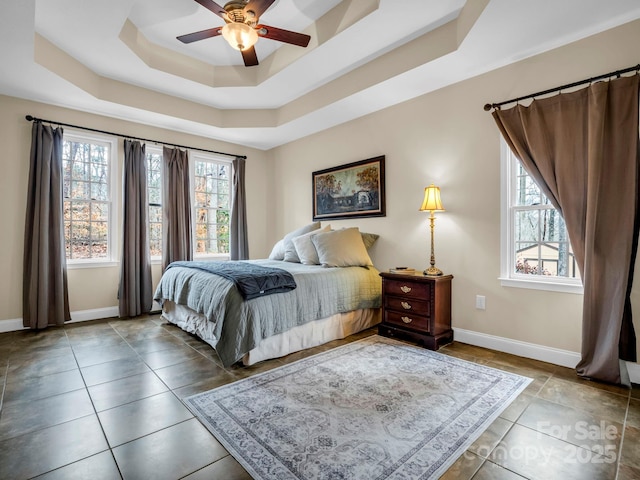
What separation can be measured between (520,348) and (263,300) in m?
2.28

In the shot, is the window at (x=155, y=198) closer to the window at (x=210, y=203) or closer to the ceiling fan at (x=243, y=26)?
the window at (x=210, y=203)

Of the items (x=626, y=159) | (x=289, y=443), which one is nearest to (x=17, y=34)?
(x=289, y=443)

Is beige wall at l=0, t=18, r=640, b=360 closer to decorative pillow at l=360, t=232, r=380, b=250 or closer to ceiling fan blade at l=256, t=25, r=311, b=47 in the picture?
decorative pillow at l=360, t=232, r=380, b=250

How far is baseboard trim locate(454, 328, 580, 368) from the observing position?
8.73 feet

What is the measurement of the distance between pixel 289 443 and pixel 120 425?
977 mm

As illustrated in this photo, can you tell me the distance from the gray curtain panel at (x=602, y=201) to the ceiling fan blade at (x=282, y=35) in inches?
81.2

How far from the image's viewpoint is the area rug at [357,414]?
5.10ft

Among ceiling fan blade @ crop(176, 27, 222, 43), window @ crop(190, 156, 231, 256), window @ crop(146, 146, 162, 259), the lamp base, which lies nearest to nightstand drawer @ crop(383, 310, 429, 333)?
the lamp base

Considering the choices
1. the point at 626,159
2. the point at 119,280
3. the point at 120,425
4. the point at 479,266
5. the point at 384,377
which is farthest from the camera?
the point at 119,280

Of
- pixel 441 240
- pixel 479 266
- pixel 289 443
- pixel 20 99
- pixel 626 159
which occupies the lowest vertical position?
pixel 289 443

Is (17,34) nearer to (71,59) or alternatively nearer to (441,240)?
(71,59)

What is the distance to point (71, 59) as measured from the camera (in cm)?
334

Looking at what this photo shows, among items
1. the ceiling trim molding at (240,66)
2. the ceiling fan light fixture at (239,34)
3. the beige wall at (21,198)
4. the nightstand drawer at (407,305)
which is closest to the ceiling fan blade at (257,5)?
the ceiling fan light fixture at (239,34)

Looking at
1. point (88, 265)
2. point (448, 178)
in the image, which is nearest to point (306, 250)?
Answer: point (448, 178)
